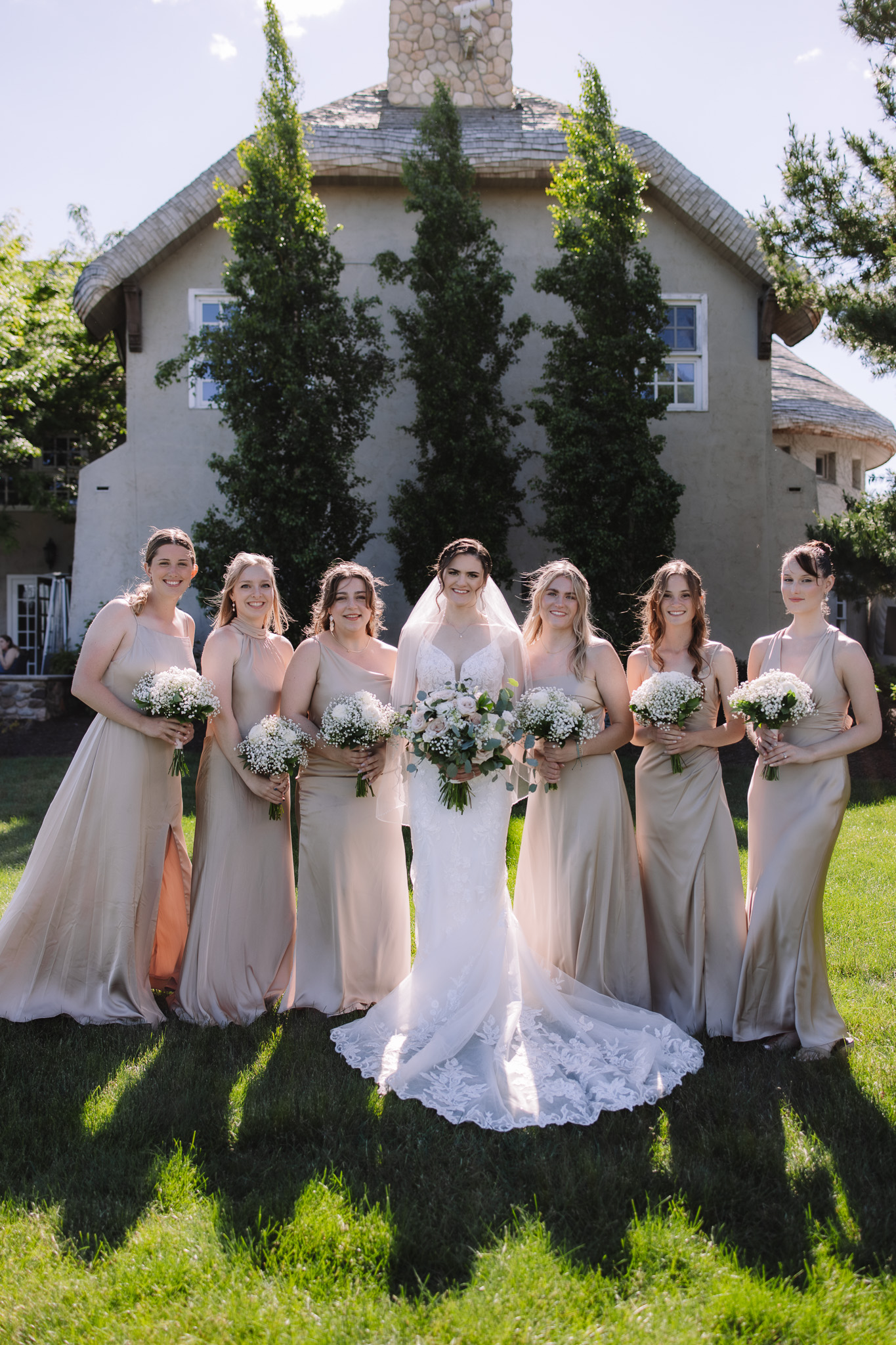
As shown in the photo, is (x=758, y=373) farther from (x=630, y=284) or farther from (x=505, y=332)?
(x=505, y=332)

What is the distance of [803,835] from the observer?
198 inches

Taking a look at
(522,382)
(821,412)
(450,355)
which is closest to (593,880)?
(450,355)

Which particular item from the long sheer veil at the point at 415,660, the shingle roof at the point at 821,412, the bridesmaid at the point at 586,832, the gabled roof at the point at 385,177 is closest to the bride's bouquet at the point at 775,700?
the bridesmaid at the point at 586,832

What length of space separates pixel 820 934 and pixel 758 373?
43.3ft

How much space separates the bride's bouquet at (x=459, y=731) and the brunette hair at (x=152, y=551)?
1658 millimetres

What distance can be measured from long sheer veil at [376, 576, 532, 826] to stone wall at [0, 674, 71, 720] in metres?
11.7

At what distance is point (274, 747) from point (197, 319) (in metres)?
12.7

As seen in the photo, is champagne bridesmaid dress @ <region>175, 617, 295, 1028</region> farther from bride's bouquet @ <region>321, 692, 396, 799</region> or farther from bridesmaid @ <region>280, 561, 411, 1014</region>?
bride's bouquet @ <region>321, 692, 396, 799</region>

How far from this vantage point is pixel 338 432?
14.1 metres

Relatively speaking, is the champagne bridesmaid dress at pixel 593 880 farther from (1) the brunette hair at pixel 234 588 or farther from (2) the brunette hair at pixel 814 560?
(1) the brunette hair at pixel 234 588

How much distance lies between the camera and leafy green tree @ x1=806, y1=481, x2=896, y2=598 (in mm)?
12195

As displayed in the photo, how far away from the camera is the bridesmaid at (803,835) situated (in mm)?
4977

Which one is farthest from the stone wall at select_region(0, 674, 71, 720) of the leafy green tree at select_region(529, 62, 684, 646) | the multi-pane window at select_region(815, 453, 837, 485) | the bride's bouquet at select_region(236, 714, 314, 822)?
the multi-pane window at select_region(815, 453, 837, 485)

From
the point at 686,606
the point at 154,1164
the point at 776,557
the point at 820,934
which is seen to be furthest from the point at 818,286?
the point at 154,1164
